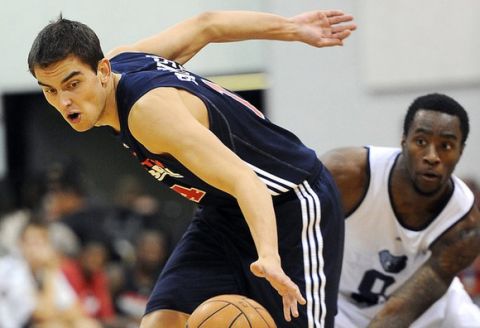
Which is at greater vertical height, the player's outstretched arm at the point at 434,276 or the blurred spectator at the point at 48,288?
the player's outstretched arm at the point at 434,276

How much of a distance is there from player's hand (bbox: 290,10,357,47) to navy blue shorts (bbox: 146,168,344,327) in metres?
0.70

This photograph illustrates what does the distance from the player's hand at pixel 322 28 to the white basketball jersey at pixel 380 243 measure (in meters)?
0.70

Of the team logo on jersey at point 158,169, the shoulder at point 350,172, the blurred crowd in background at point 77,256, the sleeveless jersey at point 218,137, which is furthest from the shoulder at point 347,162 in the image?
the blurred crowd in background at point 77,256

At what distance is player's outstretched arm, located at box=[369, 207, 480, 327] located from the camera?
5.46 metres

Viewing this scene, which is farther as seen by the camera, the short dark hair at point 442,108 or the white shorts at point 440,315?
the white shorts at point 440,315

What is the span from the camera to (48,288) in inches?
329

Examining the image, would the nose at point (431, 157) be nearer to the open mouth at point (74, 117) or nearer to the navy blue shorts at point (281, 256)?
the navy blue shorts at point (281, 256)

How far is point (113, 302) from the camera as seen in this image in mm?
8930

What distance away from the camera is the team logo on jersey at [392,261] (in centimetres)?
568

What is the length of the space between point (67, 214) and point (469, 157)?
12.2ft

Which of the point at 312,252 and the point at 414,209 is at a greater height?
the point at 312,252

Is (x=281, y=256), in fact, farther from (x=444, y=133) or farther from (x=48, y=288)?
(x=48, y=288)

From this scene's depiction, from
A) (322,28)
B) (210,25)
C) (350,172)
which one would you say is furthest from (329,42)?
(350,172)

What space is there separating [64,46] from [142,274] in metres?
5.26
